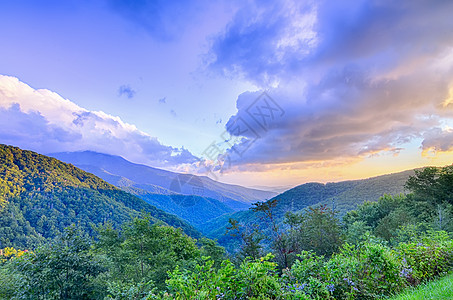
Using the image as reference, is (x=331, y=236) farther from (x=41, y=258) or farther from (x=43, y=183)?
(x=43, y=183)

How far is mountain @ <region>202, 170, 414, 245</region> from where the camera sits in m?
80.1

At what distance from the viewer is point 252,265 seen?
128 inches

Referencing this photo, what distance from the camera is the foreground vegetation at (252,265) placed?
3.27 meters

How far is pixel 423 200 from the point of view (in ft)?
80.0

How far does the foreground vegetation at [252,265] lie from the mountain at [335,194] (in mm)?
60541

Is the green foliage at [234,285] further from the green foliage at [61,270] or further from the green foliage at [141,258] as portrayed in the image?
the green foliage at [141,258]

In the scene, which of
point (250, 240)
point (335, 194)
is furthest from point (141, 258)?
point (335, 194)

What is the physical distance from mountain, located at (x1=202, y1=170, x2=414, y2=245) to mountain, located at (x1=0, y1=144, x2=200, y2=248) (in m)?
29.7

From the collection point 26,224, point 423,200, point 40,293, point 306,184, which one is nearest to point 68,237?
point 40,293

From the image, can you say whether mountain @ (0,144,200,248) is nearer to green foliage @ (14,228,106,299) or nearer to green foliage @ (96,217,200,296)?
green foliage @ (96,217,200,296)

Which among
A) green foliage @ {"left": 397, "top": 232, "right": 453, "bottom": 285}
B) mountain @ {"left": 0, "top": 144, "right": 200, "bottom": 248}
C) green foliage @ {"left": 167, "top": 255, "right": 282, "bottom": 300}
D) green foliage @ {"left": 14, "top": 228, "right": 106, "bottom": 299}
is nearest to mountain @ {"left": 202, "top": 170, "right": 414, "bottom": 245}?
mountain @ {"left": 0, "top": 144, "right": 200, "bottom": 248}

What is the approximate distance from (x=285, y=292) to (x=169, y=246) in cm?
1642

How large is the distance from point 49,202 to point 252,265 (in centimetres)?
13551

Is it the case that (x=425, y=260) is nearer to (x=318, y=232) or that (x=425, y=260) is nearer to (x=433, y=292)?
(x=433, y=292)
